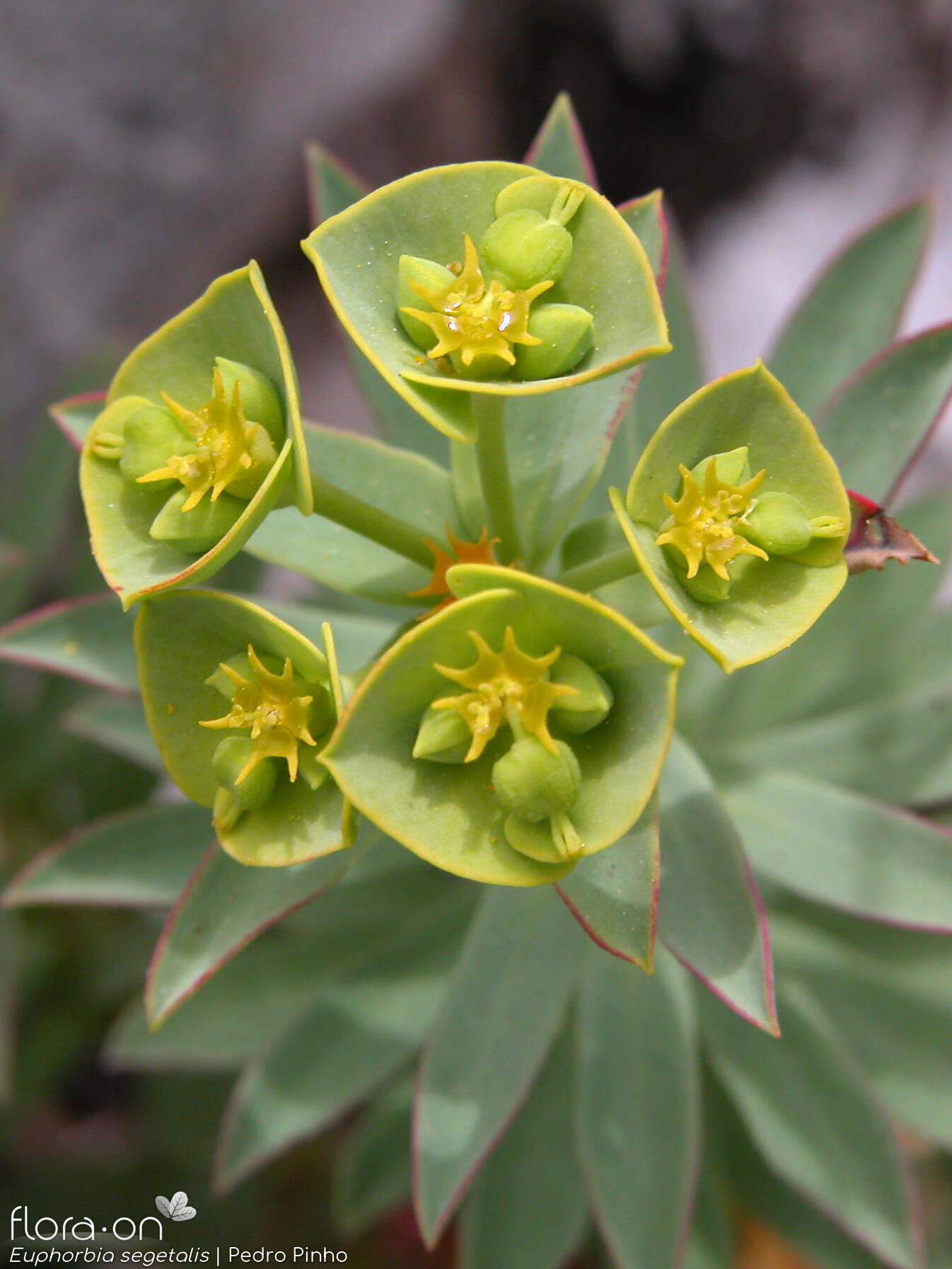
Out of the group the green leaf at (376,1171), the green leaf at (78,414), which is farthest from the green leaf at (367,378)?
the green leaf at (376,1171)

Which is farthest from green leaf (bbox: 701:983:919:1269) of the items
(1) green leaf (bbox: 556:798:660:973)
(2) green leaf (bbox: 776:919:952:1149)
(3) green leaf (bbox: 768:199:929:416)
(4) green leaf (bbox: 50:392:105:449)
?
(4) green leaf (bbox: 50:392:105:449)

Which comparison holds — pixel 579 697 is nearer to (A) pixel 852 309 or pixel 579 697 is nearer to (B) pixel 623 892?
(B) pixel 623 892

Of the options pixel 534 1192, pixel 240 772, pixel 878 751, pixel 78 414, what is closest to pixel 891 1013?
pixel 878 751

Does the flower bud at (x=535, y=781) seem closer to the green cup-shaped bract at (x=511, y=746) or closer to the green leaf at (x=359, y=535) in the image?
the green cup-shaped bract at (x=511, y=746)

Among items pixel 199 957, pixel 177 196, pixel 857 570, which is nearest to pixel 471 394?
pixel 857 570

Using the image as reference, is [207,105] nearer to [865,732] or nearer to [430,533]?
[430,533]

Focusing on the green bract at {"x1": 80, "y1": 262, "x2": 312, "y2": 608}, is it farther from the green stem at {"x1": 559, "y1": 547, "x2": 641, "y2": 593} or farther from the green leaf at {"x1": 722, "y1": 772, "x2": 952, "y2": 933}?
the green leaf at {"x1": 722, "y1": 772, "x2": 952, "y2": 933}

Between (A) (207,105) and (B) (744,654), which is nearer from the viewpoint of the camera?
(B) (744,654)
